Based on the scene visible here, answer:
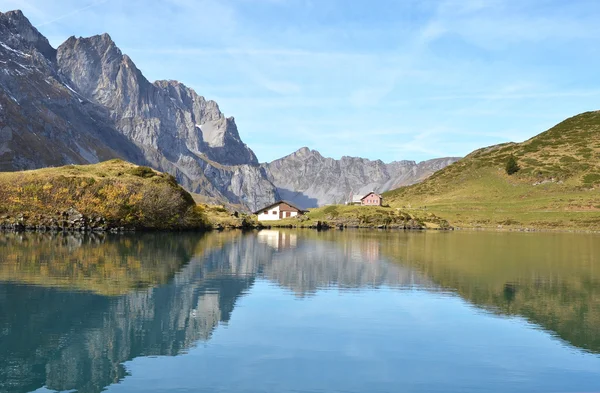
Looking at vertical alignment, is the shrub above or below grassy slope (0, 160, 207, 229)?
above

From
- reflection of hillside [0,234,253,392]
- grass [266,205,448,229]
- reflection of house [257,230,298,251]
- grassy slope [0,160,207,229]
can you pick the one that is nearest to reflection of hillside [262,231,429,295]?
reflection of hillside [0,234,253,392]

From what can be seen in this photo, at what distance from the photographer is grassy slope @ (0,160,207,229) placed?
102250 millimetres

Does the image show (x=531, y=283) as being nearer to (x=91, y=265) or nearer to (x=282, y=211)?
(x=91, y=265)

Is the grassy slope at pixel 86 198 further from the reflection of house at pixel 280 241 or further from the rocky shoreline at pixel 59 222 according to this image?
the reflection of house at pixel 280 241

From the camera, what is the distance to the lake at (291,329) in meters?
18.6

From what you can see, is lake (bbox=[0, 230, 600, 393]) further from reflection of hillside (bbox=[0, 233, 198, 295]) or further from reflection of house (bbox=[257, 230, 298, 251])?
reflection of house (bbox=[257, 230, 298, 251])

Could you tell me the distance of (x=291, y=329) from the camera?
2611 cm

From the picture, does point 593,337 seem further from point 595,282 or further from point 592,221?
point 592,221

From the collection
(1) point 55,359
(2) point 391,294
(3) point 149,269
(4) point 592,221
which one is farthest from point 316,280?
(4) point 592,221

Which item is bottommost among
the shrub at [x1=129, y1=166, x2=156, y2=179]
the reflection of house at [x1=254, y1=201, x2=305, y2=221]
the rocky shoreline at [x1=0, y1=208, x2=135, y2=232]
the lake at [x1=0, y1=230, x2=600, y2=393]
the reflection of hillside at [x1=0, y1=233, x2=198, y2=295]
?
the lake at [x1=0, y1=230, x2=600, y2=393]

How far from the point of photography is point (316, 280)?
142ft

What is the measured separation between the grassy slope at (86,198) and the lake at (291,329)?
181ft

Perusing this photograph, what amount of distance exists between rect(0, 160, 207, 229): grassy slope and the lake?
55.1m

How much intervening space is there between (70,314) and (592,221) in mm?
164573
